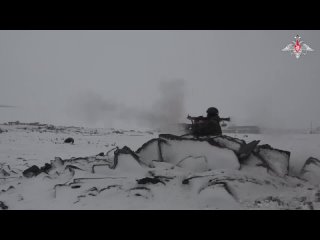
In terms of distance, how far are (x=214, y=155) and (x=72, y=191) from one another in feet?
10.1

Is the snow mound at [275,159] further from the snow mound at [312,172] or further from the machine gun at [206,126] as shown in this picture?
the machine gun at [206,126]

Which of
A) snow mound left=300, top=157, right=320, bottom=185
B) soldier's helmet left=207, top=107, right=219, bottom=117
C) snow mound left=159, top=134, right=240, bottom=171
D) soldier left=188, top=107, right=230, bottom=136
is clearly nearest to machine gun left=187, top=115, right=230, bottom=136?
soldier left=188, top=107, right=230, bottom=136

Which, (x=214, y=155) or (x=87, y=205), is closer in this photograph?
(x=87, y=205)

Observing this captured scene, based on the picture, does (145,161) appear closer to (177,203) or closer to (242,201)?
(177,203)

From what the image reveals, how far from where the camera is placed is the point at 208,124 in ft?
29.5

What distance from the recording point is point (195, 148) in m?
7.54

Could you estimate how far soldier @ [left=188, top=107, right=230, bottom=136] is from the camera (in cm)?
898

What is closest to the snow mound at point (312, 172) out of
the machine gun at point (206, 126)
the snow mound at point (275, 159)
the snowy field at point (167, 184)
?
the snowy field at point (167, 184)

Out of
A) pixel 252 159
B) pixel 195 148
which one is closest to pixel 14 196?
pixel 195 148

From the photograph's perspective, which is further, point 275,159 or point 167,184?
point 275,159

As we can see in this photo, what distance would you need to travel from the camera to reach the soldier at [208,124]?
8.98 meters

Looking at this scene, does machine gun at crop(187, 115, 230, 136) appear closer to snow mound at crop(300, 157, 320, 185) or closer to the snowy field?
the snowy field

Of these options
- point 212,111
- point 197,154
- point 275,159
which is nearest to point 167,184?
point 197,154

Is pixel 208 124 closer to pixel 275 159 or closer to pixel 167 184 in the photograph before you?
pixel 275 159
